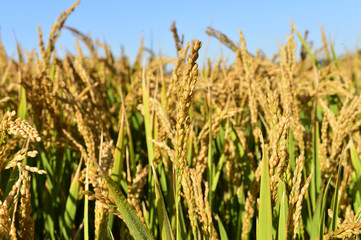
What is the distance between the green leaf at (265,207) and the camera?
0.68 metres

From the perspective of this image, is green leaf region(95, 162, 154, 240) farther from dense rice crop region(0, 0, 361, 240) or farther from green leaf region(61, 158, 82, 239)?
green leaf region(61, 158, 82, 239)

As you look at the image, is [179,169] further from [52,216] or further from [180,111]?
[52,216]

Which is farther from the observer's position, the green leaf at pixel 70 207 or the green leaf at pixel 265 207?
the green leaf at pixel 70 207

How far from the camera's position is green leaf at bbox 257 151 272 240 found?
2.22ft

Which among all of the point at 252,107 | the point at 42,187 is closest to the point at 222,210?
the point at 252,107

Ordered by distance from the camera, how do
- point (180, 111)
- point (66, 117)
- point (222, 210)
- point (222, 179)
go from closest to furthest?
point (180, 111) → point (222, 210) → point (222, 179) → point (66, 117)

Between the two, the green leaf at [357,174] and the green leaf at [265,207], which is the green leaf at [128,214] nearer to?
the green leaf at [265,207]

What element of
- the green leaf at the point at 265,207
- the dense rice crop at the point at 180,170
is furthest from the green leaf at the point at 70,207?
the green leaf at the point at 265,207

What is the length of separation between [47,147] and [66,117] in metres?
0.35

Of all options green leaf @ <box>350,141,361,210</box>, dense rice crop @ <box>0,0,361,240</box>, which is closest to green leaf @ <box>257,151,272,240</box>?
dense rice crop @ <box>0,0,361,240</box>

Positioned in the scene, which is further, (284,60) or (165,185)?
(284,60)

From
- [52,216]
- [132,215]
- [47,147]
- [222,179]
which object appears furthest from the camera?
[222,179]

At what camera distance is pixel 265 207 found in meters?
0.69

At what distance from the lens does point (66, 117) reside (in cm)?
169
